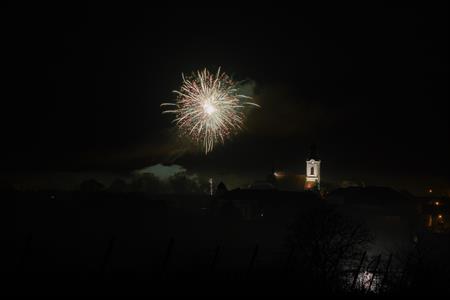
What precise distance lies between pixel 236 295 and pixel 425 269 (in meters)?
10.5

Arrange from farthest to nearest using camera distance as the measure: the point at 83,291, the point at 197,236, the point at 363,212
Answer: the point at 363,212 → the point at 197,236 → the point at 83,291

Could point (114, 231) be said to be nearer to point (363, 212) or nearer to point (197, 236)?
point (197, 236)

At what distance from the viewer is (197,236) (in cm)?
7694

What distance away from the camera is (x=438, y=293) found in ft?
65.4

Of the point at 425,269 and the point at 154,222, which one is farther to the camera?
the point at 154,222

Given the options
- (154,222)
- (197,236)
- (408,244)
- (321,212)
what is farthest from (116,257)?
(408,244)

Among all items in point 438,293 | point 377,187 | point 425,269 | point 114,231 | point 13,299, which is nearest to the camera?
point 13,299

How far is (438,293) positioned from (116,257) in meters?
30.7

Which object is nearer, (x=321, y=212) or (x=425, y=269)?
(x=425, y=269)

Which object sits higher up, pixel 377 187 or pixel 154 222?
pixel 377 187

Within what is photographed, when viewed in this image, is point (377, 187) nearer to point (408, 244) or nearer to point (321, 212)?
point (408, 244)

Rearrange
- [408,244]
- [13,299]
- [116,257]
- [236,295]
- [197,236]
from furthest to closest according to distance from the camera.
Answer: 1. [408,244]
2. [197,236]
3. [116,257]
4. [236,295]
5. [13,299]

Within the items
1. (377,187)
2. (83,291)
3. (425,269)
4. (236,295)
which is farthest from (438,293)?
(377,187)

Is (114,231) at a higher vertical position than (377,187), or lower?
lower
